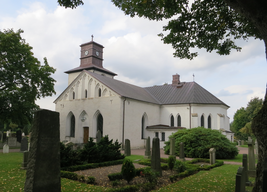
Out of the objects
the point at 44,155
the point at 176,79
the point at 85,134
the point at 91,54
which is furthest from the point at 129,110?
the point at 44,155

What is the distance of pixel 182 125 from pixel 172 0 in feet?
77.4

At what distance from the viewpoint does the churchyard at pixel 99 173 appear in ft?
16.8

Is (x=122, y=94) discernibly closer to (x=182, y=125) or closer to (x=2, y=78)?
(x=182, y=125)

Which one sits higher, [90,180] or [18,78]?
[18,78]

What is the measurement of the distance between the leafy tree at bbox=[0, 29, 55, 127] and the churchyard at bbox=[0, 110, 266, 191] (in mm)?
12647

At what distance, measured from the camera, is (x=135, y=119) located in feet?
89.2

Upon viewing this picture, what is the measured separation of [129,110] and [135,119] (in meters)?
1.62

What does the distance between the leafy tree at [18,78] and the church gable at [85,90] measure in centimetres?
545

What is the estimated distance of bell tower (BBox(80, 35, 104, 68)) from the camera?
127ft

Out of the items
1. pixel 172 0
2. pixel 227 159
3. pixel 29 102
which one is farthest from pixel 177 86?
pixel 172 0

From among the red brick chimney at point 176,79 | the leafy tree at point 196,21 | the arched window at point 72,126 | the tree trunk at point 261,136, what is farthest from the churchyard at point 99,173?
the red brick chimney at point 176,79

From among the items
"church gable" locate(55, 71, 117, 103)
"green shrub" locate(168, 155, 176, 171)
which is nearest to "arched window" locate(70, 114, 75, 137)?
"church gable" locate(55, 71, 117, 103)

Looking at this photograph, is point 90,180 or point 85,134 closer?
point 90,180

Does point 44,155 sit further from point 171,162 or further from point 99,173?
point 171,162
